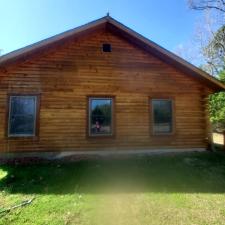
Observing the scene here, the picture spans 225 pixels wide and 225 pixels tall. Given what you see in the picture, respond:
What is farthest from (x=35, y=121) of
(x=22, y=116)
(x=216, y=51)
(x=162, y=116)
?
(x=216, y=51)

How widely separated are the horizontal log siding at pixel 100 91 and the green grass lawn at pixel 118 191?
1437 mm

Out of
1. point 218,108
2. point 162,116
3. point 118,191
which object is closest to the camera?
point 118,191

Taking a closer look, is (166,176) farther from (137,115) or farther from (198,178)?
(137,115)

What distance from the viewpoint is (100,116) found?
11.1m

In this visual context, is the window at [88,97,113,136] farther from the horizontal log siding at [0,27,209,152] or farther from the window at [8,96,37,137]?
the window at [8,96,37,137]

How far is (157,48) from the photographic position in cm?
1112

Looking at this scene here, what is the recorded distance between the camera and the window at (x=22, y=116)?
10445 mm

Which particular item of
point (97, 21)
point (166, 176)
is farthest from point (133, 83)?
point (166, 176)

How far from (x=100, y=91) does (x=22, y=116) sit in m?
3.31

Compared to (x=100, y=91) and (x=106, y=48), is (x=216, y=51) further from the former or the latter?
(x=100, y=91)

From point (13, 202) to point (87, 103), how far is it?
5.62 meters

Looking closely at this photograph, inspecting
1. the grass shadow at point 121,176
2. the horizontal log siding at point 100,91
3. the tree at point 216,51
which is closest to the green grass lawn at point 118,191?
the grass shadow at point 121,176

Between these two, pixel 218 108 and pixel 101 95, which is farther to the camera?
pixel 218 108

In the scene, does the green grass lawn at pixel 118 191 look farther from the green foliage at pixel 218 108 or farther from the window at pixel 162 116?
the green foliage at pixel 218 108
